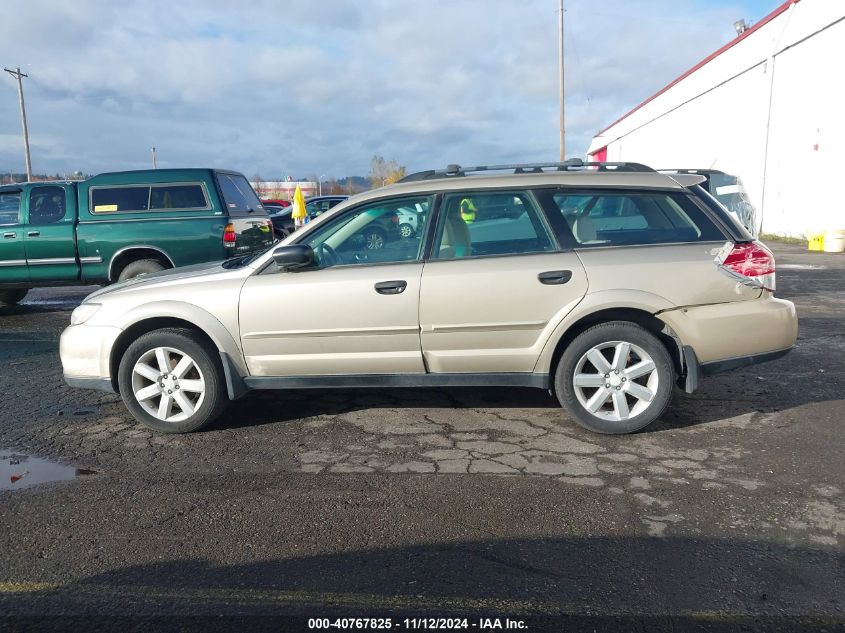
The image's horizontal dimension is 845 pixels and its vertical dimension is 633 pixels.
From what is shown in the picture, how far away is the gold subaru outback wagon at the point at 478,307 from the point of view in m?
4.53

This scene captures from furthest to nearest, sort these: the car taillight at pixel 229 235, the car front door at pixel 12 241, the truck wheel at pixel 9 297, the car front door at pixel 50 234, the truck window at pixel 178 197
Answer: the truck wheel at pixel 9 297
the car front door at pixel 12 241
the car front door at pixel 50 234
the truck window at pixel 178 197
the car taillight at pixel 229 235

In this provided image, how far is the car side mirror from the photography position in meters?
4.59

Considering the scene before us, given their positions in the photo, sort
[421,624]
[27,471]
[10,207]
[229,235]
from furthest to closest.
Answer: [10,207]
[229,235]
[27,471]
[421,624]

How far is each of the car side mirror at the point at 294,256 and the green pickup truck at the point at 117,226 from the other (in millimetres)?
4802

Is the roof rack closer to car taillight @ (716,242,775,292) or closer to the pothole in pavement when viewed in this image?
car taillight @ (716,242,775,292)

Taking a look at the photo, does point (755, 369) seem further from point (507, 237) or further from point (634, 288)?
point (507, 237)

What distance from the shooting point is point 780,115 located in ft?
72.4

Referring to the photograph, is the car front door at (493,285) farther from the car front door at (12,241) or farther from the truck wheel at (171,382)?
the car front door at (12,241)

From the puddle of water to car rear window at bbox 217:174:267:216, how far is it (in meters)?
5.42

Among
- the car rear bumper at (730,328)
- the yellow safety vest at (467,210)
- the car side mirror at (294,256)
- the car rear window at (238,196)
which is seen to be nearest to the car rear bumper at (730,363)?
the car rear bumper at (730,328)

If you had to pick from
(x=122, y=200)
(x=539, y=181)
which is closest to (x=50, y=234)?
(x=122, y=200)

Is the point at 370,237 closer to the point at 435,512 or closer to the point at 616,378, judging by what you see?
the point at 616,378

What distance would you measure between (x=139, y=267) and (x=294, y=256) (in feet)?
18.0

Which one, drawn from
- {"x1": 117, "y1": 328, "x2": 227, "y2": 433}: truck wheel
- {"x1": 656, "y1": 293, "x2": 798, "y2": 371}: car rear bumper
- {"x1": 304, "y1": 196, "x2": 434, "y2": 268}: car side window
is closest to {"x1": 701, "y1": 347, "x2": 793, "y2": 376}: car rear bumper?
{"x1": 656, "y1": 293, "x2": 798, "y2": 371}: car rear bumper
